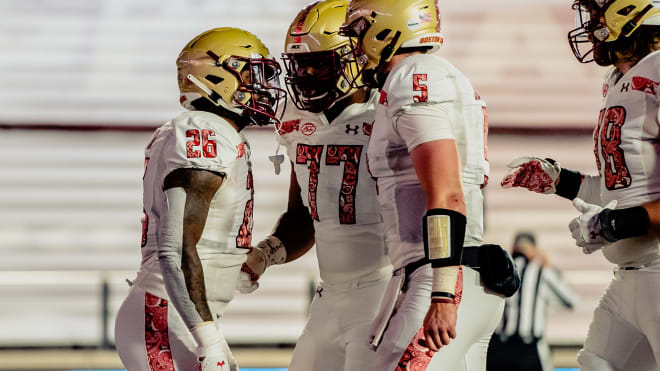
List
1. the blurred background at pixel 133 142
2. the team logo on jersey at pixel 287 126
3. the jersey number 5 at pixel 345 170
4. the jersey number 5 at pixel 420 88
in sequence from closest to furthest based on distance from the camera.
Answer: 1. the jersey number 5 at pixel 420 88
2. the jersey number 5 at pixel 345 170
3. the team logo on jersey at pixel 287 126
4. the blurred background at pixel 133 142

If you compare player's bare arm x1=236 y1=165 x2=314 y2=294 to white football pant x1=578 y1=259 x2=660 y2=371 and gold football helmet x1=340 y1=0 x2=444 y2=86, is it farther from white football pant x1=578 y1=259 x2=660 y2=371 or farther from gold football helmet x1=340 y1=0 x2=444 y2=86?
white football pant x1=578 y1=259 x2=660 y2=371

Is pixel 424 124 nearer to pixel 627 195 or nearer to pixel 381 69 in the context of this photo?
pixel 381 69

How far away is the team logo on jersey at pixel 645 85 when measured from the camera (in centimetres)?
354

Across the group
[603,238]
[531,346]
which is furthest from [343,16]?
[531,346]

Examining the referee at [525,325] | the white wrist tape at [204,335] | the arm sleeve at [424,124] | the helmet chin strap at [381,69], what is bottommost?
the referee at [525,325]

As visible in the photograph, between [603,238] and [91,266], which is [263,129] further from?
[603,238]

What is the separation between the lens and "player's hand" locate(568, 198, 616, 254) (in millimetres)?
3502

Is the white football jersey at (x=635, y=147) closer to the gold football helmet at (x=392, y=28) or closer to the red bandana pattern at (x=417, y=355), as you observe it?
the gold football helmet at (x=392, y=28)

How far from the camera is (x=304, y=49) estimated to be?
150 inches

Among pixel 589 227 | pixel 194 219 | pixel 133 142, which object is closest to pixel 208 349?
pixel 194 219

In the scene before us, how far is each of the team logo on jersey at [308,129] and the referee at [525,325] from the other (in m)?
3.38

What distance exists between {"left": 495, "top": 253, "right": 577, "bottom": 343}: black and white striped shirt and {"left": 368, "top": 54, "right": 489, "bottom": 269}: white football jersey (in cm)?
397

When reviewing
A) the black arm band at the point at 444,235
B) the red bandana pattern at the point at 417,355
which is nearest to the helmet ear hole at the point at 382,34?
the black arm band at the point at 444,235

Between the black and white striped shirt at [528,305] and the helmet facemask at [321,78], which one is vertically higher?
the helmet facemask at [321,78]
